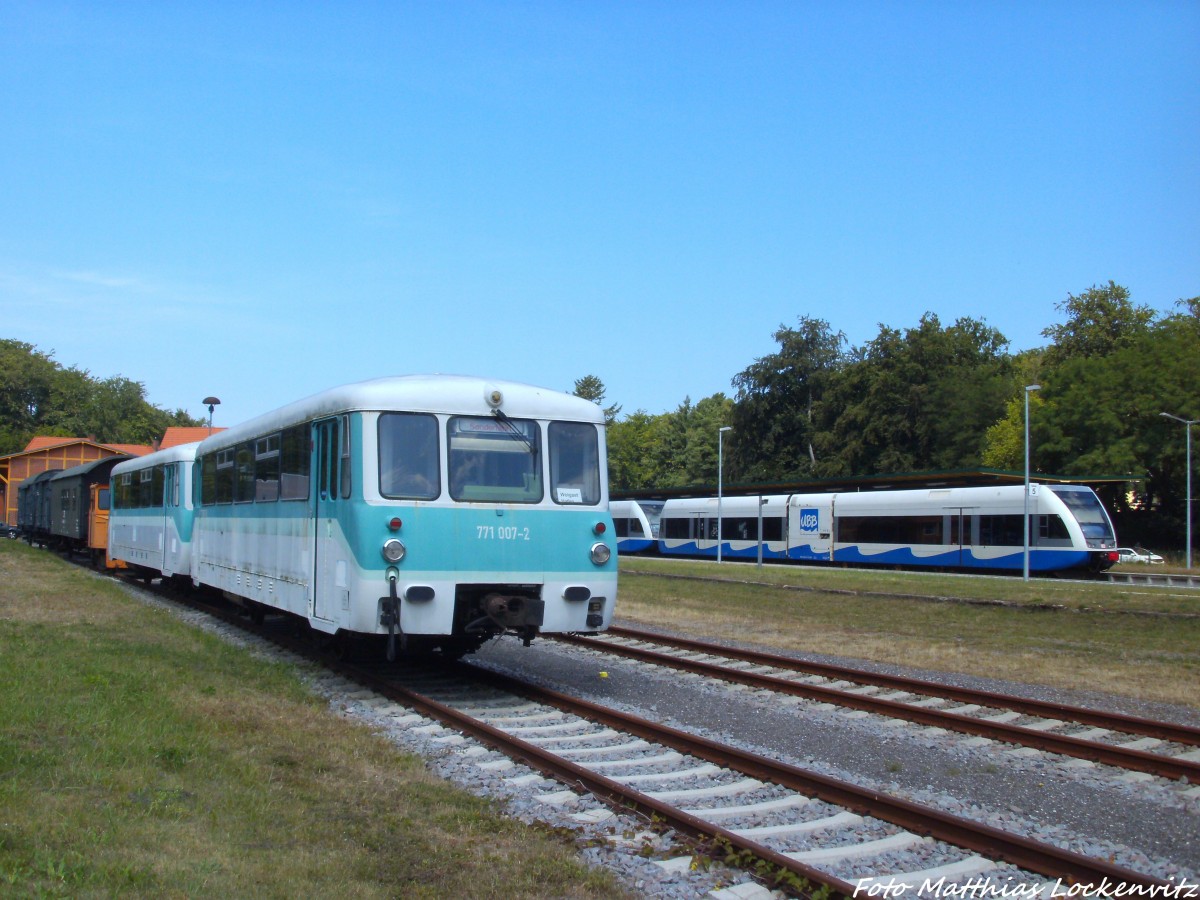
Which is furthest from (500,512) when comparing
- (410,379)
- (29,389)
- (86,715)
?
(29,389)

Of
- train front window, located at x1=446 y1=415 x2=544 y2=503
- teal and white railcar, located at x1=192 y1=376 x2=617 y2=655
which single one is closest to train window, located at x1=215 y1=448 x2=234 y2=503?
teal and white railcar, located at x1=192 y1=376 x2=617 y2=655

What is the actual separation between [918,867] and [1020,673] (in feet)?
28.9

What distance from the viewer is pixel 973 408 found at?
73.4 metres

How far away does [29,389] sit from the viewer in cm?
12488

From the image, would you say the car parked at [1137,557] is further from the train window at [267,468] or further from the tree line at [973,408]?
the train window at [267,468]

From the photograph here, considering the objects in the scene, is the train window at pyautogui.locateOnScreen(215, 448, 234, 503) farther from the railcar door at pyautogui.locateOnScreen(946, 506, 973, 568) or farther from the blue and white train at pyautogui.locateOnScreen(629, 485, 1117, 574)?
the railcar door at pyautogui.locateOnScreen(946, 506, 973, 568)

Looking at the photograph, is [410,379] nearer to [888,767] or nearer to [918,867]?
[888,767]

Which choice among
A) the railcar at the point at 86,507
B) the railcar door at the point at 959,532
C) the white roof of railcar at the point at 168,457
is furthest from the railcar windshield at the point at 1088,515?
the railcar at the point at 86,507

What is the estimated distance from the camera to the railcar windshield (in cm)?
3516

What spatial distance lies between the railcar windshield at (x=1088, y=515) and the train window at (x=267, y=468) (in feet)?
93.8

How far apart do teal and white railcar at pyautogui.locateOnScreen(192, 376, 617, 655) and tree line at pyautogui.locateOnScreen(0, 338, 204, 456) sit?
384 feet

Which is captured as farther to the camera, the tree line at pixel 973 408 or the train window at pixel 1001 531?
the tree line at pixel 973 408

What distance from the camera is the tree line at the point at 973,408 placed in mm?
56000

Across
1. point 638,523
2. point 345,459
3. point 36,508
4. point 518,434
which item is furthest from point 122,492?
point 638,523
